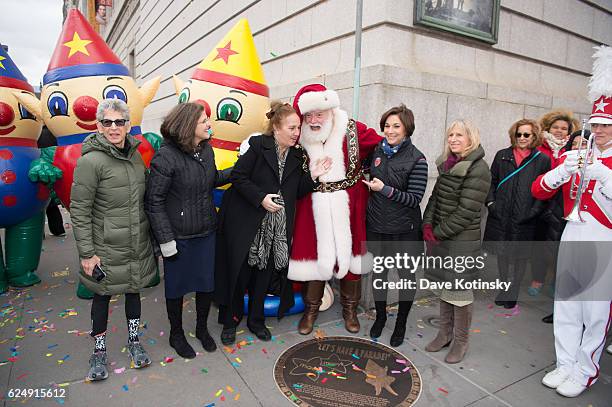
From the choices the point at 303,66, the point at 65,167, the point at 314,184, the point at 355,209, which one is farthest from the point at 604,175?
the point at 65,167

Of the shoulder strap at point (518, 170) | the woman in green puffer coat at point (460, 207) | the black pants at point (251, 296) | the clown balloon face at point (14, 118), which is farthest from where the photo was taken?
the shoulder strap at point (518, 170)

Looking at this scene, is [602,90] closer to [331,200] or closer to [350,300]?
[331,200]

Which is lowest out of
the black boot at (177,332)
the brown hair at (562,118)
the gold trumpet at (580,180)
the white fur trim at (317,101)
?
the black boot at (177,332)

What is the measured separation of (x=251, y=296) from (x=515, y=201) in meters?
2.95

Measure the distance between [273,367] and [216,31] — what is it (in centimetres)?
735

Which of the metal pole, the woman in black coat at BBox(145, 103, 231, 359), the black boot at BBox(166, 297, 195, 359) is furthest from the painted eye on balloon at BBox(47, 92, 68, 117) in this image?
the metal pole

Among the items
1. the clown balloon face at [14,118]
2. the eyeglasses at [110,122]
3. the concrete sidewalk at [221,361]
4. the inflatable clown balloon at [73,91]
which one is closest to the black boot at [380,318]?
the concrete sidewalk at [221,361]

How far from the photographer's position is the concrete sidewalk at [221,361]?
276 centimetres

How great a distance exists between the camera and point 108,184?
9.01 ft

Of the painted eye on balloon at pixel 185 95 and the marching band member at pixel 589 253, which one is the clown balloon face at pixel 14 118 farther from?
the marching band member at pixel 589 253

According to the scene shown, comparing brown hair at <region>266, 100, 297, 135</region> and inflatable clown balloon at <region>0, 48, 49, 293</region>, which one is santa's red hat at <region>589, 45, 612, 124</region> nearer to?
brown hair at <region>266, 100, 297, 135</region>

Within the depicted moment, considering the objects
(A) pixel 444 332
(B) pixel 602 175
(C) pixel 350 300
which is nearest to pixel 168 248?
(C) pixel 350 300

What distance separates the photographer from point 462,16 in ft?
16.1

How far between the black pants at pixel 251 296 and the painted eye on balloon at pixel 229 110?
1539mm
